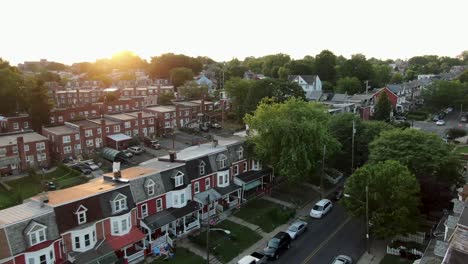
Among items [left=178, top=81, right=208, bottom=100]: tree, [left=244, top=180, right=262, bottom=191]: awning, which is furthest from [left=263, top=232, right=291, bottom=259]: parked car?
[left=178, top=81, right=208, bottom=100]: tree

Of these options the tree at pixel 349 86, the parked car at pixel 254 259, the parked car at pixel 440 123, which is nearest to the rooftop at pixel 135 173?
the parked car at pixel 254 259

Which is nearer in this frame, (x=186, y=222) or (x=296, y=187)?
(x=186, y=222)

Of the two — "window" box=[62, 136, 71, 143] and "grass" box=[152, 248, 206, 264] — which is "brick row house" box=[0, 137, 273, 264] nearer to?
"grass" box=[152, 248, 206, 264]

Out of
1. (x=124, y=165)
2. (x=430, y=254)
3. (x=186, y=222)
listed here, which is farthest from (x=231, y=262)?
(x=124, y=165)

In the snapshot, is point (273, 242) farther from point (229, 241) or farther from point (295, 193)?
point (295, 193)

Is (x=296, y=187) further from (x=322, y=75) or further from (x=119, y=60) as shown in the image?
(x=119, y=60)

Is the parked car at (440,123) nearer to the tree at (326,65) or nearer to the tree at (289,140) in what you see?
the tree at (326,65)
